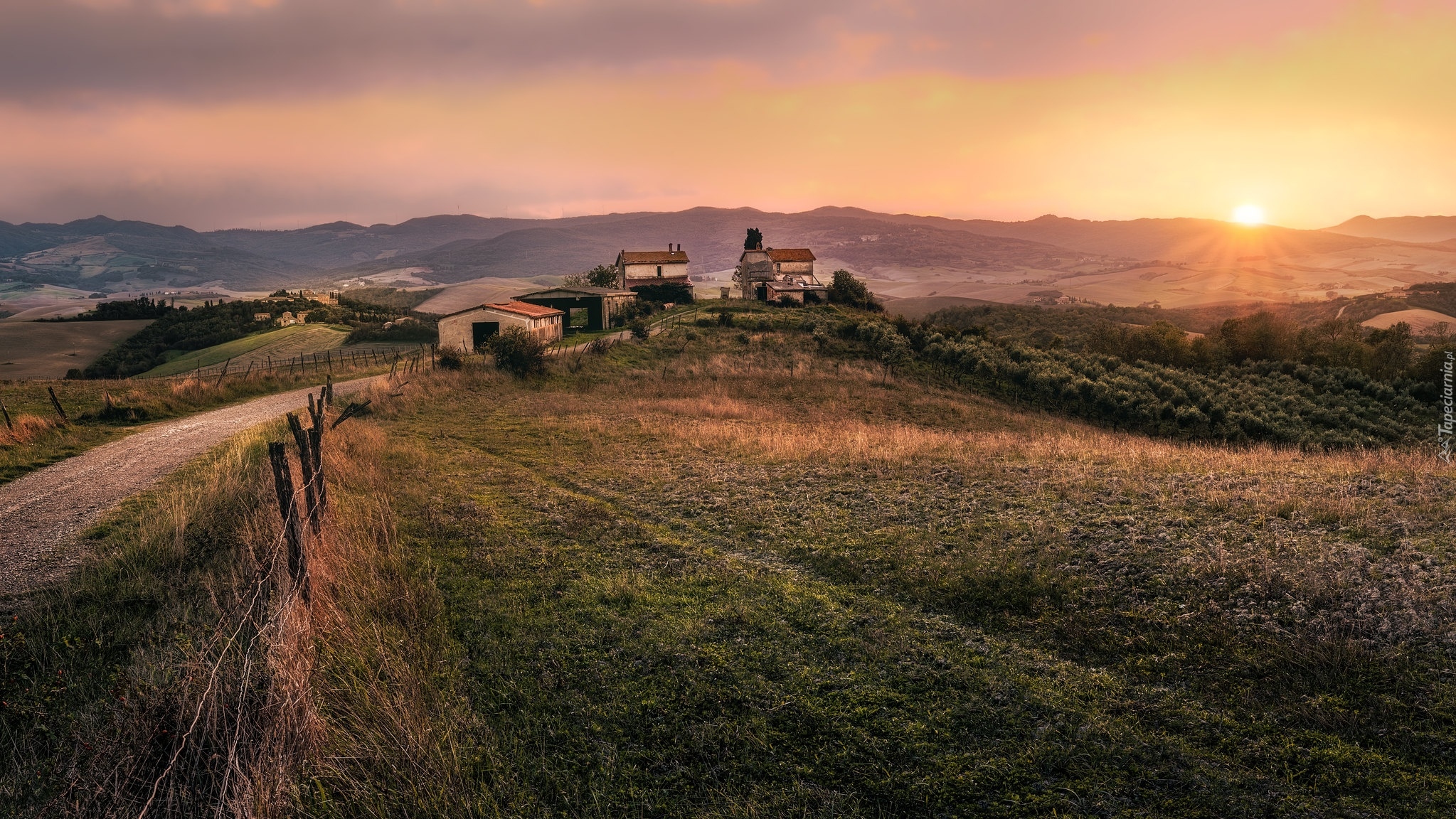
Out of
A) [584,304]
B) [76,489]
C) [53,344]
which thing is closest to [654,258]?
[584,304]

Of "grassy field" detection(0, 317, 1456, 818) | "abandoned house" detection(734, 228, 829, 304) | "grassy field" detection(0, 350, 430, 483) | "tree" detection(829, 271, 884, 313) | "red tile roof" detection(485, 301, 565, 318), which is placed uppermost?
"abandoned house" detection(734, 228, 829, 304)

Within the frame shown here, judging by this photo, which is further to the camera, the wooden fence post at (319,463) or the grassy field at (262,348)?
the grassy field at (262,348)

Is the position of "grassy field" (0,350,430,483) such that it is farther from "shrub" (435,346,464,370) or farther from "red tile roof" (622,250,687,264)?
"red tile roof" (622,250,687,264)

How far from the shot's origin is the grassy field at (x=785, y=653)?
18.6 ft

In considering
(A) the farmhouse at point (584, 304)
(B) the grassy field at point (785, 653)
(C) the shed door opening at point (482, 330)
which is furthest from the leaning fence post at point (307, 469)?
(A) the farmhouse at point (584, 304)

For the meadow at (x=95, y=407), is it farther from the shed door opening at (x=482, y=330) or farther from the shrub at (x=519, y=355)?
the shed door opening at (x=482, y=330)

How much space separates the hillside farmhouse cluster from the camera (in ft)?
176

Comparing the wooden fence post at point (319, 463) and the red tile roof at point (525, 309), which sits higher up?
the red tile roof at point (525, 309)

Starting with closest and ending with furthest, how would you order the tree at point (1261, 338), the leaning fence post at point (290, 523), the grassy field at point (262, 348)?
the leaning fence post at point (290, 523), the tree at point (1261, 338), the grassy field at point (262, 348)

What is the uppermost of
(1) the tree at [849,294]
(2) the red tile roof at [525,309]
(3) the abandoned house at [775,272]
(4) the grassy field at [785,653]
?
(3) the abandoned house at [775,272]

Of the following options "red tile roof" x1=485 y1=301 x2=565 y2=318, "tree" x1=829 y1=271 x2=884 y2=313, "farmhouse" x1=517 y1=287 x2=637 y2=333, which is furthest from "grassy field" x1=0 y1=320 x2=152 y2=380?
"tree" x1=829 y1=271 x2=884 y2=313

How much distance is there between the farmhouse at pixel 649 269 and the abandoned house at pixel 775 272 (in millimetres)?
8828

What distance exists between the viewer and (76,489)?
1468cm

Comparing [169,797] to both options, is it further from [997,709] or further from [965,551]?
[965,551]
